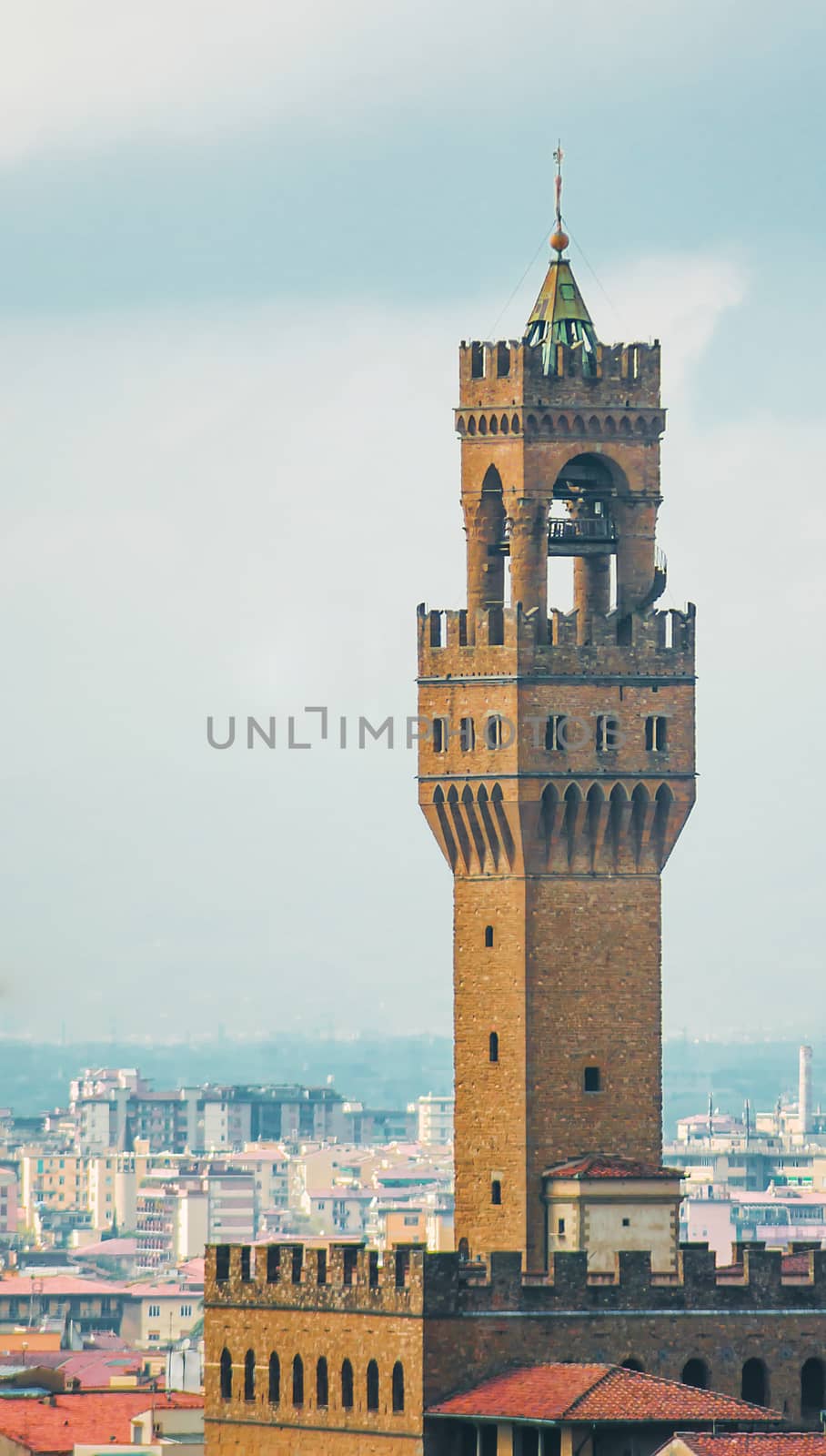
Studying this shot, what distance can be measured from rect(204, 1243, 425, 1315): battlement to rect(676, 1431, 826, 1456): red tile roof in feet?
24.2

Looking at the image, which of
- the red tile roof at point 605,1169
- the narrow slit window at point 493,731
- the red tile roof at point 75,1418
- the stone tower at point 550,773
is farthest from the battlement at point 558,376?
the red tile roof at point 75,1418

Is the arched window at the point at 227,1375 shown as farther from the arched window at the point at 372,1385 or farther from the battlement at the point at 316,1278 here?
the arched window at the point at 372,1385

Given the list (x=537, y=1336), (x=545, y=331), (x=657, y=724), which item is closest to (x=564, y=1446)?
(x=537, y=1336)

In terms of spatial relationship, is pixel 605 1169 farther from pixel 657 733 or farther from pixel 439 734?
pixel 439 734

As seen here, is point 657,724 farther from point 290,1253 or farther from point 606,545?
point 290,1253

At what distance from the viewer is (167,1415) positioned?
10550 cm

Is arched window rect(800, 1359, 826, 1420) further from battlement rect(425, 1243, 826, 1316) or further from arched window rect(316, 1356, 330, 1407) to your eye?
arched window rect(316, 1356, 330, 1407)

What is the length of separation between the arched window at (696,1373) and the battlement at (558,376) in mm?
18523

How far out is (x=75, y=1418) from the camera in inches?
4286

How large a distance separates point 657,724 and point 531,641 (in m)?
2.89

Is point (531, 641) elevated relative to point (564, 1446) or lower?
elevated

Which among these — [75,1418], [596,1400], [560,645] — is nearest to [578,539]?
[560,645]

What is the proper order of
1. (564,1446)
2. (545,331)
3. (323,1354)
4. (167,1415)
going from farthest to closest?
(167,1415) < (545,331) < (323,1354) < (564,1446)

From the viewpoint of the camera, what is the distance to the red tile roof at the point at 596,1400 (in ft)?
256
